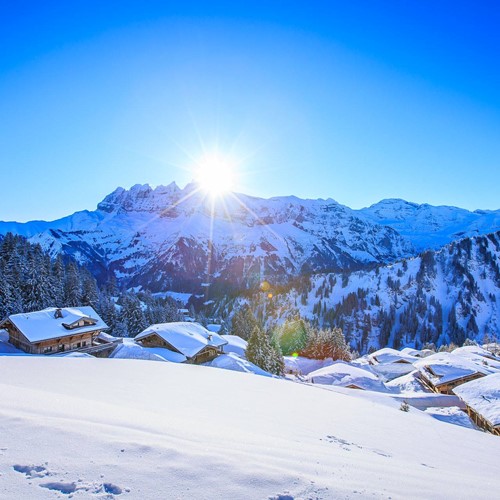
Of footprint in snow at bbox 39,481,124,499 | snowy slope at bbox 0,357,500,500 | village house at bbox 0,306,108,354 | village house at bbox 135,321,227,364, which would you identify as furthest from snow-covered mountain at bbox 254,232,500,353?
footprint in snow at bbox 39,481,124,499

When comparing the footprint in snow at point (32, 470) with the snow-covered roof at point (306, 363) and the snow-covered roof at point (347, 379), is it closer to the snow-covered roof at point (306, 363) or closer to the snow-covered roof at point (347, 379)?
the snow-covered roof at point (347, 379)

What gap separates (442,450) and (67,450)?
562 inches

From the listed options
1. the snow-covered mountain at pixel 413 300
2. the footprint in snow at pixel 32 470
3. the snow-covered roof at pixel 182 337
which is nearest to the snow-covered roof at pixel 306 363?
the snow-covered roof at pixel 182 337

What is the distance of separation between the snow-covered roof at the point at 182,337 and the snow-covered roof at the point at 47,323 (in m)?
7.75

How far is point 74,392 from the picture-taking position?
43.2ft

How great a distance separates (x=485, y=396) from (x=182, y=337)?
34194 millimetres

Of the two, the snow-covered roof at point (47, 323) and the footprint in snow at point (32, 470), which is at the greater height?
the footprint in snow at point (32, 470)

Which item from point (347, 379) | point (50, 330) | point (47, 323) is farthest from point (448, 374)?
point (47, 323)

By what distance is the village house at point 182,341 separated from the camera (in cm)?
4084

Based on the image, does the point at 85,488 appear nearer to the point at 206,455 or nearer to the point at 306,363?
the point at 206,455

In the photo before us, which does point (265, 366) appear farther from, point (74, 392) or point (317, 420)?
point (74, 392)

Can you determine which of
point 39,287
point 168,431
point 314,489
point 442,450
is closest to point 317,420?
point 442,450

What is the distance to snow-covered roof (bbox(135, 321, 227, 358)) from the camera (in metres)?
40.9

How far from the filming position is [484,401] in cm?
3064
